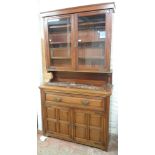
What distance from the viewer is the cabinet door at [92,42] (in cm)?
175

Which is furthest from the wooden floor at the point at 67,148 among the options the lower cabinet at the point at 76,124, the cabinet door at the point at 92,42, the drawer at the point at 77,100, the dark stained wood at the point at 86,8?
the dark stained wood at the point at 86,8

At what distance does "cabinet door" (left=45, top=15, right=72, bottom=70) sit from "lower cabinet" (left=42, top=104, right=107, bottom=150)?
617 millimetres

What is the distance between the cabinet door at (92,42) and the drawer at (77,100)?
0.38 m

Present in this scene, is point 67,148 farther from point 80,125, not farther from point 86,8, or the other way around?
point 86,8

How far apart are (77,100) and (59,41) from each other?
34.6 inches

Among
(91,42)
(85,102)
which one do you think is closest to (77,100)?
(85,102)

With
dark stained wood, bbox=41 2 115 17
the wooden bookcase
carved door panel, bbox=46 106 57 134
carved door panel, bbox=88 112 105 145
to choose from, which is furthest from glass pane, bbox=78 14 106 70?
carved door panel, bbox=46 106 57 134

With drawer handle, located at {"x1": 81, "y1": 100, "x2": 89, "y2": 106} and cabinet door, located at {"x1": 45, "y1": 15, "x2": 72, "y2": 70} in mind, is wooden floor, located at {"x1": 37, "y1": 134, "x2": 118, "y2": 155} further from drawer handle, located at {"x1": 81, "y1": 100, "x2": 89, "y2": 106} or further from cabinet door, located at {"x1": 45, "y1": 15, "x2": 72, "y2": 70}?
cabinet door, located at {"x1": 45, "y1": 15, "x2": 72, "y2": 70}

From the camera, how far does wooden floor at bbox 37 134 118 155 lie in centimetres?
181

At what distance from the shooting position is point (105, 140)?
1.79 m

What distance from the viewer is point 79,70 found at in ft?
6.16
